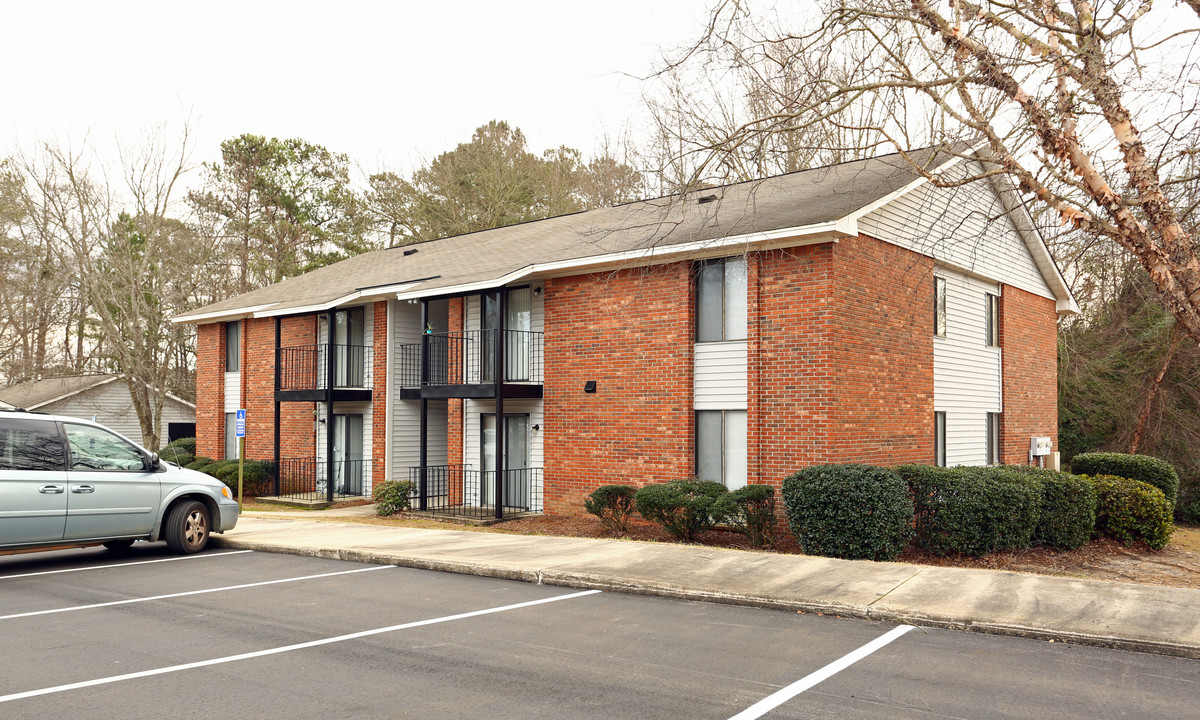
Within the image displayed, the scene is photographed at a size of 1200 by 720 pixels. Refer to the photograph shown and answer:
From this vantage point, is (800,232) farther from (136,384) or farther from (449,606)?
(136,384)

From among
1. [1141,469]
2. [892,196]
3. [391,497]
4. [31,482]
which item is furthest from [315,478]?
[1141,469]

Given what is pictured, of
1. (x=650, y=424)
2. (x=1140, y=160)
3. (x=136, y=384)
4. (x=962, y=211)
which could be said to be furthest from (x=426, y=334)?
(x=136, y=384)

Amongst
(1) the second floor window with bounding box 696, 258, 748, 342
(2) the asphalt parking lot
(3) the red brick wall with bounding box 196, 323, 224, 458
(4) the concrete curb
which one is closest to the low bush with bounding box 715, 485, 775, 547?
(1) the second floor window with bounding box 696, 258, 748, 342

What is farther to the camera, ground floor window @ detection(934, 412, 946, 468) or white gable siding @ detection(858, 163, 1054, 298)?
ground floor window @ detection(934, 412, 946, 468)

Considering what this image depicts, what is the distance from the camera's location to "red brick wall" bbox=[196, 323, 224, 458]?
25625 mm

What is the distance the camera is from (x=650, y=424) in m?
15.1

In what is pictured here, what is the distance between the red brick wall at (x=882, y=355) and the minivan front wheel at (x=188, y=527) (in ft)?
29.7

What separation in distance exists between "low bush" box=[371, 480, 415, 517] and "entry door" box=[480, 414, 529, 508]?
160 centimetres

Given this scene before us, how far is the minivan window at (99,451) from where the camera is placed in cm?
1105

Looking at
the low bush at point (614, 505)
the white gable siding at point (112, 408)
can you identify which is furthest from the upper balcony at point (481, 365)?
the white gable siding at point (112, 408)

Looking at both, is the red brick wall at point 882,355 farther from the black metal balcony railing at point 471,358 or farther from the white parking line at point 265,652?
the white parking line at point 265,652

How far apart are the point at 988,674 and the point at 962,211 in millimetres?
13636

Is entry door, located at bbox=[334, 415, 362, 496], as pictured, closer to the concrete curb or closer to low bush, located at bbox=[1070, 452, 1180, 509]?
the concrete curb

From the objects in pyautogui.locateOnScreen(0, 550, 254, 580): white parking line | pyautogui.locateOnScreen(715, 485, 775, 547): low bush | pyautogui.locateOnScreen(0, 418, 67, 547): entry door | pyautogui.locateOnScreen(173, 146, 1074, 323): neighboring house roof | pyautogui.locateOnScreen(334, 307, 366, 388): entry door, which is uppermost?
pyautogui.locateOnScreen(173, 146, 1074, 323): neighboring house roof
